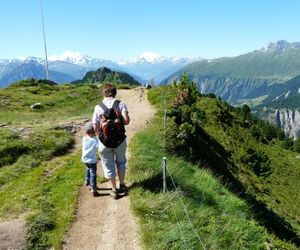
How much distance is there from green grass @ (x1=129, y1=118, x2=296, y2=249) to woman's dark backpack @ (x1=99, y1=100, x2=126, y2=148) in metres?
2.12

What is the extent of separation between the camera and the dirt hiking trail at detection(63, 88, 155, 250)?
498 inches

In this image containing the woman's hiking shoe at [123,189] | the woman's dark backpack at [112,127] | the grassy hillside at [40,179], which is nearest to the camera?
the grassy hillside at [40,179]

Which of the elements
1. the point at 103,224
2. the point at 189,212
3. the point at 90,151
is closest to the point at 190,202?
the point at 189,212

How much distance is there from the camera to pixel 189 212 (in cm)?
1438

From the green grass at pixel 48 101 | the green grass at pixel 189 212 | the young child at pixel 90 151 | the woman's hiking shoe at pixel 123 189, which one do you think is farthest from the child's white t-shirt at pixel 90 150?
the green grass at pixel 48 101

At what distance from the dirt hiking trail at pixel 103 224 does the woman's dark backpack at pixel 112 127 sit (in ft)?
6.97

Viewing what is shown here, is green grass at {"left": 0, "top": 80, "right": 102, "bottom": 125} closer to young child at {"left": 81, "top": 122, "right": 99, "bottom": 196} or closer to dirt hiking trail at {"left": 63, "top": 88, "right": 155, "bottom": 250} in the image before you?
young child at {"left": 81, "top": 122, "right": 99, "bottom": 196}

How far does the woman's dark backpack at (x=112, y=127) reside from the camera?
1444cm

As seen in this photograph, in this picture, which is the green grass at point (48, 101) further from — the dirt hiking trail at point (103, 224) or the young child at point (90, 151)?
the dirt hiking trail at point (103, 224)

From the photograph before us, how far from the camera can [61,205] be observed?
50.2 feet

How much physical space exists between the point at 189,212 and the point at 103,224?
9.15 feet

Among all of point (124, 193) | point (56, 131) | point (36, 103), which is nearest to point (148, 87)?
point (36, 103)

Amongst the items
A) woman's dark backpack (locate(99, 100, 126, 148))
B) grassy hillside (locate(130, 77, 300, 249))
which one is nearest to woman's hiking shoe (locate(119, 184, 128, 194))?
grassy hillside (locate(130, 77, 300, 249))

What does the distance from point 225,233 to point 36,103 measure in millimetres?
40019
